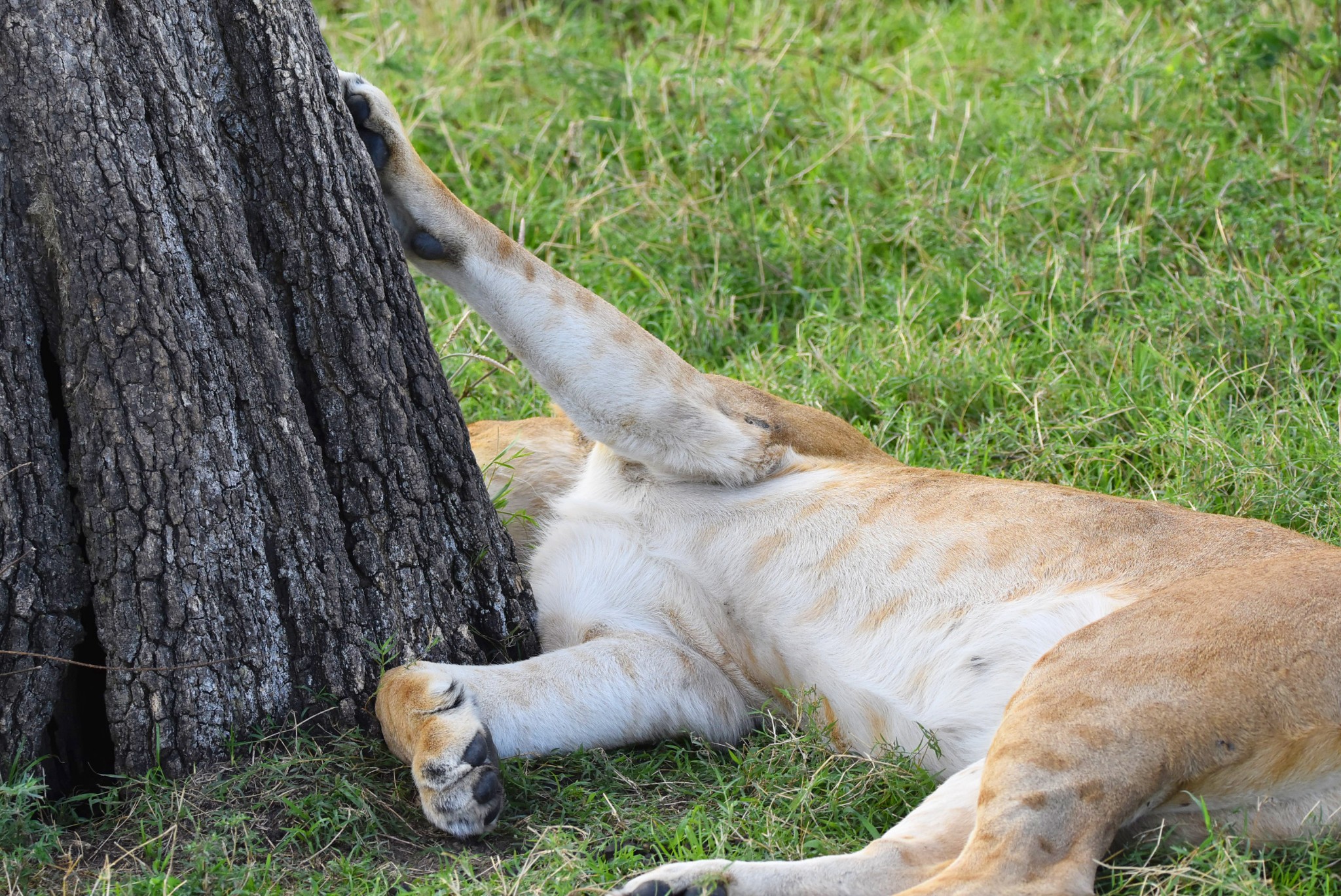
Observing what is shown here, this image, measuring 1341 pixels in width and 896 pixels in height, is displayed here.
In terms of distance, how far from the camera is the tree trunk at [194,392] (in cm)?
237

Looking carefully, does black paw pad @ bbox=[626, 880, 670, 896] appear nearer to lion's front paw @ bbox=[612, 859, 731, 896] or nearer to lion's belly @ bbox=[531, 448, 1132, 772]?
lion's front paw @ bbox=[612, 859, 731, 896]

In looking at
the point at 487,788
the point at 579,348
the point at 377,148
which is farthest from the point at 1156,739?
the point at 377,148

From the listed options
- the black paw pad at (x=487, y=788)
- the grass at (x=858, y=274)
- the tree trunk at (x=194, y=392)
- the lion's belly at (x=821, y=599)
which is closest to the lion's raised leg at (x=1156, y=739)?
the grass at (x=858, y=274)

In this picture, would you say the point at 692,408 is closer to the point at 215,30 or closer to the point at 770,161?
the point at 215,30

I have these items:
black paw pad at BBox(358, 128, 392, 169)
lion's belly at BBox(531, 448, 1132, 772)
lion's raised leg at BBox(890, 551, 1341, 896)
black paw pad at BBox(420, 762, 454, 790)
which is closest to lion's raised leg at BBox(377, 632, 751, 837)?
black paw pad at BBox(420, 762, 454, 790)

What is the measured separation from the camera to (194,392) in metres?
2.48

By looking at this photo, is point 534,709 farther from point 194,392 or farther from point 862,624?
point 194,392

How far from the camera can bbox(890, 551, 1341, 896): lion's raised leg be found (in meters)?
2.18

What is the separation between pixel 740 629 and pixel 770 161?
2.71m

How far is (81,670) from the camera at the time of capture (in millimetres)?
2564

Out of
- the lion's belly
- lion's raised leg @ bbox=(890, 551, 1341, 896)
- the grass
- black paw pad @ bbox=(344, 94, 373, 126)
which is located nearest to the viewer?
lion's raised leg @ bbox=(890, 551, 1341, 896)

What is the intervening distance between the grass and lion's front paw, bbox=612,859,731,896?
166 mm

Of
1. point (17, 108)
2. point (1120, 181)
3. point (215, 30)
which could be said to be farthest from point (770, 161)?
point (17, 108)

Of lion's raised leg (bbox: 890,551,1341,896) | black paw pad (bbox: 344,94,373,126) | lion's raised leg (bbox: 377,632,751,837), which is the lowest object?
lion's raised leg (bbox: 377,632,751,837)
